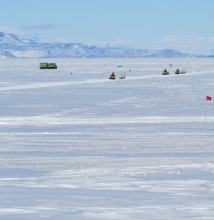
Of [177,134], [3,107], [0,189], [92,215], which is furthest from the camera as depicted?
[3,107]

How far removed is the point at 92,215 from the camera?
28.2 ft

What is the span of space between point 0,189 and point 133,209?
2.35 meters

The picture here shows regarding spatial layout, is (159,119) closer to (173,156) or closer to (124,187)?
(173,156)

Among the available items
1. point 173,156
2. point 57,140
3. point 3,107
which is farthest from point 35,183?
point 3,107

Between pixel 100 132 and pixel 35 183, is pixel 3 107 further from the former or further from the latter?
pixel 35 183

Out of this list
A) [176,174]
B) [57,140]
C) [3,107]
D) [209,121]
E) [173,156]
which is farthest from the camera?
[3,107]

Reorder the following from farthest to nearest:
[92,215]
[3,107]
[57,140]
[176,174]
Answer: [3,107], [57,140], [176,174], [92,215]

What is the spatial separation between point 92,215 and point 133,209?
620mm

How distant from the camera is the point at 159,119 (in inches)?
878

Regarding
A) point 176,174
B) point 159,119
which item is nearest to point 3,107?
point 159,119

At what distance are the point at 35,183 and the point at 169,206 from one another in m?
2.60

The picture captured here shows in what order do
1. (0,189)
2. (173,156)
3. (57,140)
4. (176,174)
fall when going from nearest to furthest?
1. (0,189)
2. (176,174)
3. (173,156)
4. (57,140)

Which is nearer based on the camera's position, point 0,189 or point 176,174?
point 0,189

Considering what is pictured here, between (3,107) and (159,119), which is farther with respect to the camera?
(3,107)
